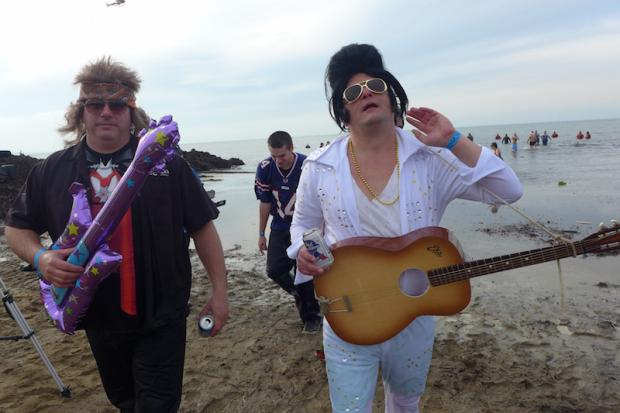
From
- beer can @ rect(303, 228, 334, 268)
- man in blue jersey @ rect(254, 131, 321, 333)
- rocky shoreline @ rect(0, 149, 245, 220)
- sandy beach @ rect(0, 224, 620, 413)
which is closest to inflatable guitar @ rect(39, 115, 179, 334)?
beer can @ rect(303, 228, 334, 268)

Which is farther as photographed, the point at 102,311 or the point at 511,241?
the point at 511,241

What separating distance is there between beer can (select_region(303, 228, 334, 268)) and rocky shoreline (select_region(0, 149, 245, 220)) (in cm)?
139

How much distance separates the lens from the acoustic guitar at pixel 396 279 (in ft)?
Answer: 7.15

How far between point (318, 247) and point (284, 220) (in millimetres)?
2995

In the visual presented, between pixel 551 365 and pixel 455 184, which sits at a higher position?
pixel 455 184

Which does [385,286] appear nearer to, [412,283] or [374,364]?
[412,283]

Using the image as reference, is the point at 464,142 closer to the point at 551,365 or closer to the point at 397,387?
the point at 397,387

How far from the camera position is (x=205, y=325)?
239 cm

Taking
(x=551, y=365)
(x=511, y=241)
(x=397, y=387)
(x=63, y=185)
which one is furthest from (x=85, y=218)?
(x=511, y=241)

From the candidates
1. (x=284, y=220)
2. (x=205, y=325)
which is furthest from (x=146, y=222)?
(x=284, y=220)

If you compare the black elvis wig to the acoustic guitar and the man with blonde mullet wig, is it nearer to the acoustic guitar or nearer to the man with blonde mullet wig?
the acoustic guitar

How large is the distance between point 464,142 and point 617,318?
4313mm

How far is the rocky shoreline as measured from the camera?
334 centimetres

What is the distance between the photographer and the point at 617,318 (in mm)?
4836
